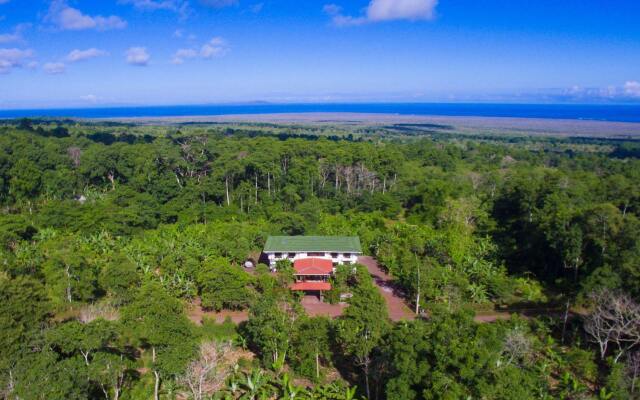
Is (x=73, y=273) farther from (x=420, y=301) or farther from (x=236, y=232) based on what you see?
(x=420, y=301)

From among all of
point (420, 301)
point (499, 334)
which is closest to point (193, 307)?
point (420, 301)

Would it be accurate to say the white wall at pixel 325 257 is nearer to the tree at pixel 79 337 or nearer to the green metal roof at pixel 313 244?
the green metal roof at pixel 313 244

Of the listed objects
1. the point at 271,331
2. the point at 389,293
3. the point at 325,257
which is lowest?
the point at 389,293

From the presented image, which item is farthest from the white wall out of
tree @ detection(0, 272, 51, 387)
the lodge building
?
tree @ detection(0, 272, 51, 387)

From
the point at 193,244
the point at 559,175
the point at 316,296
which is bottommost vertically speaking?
the point at 316,296

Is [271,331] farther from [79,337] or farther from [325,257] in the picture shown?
[325,257]

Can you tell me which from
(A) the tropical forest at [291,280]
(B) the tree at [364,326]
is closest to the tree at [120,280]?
(A) the tropical forest at [291,280]

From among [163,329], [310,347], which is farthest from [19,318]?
[310,347]
